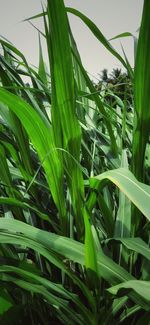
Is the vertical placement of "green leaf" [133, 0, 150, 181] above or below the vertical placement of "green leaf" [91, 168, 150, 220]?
above

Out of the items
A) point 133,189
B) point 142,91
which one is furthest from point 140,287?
point 142,91

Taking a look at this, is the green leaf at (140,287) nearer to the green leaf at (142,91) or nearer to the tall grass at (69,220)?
the tall grass at (69,220)

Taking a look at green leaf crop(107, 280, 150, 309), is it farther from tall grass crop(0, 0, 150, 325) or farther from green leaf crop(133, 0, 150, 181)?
green leaf crop(133, 0, 150, 181)

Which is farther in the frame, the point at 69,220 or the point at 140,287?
the point at 69,220

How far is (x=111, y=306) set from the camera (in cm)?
37

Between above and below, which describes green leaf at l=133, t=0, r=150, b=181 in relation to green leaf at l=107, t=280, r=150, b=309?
above

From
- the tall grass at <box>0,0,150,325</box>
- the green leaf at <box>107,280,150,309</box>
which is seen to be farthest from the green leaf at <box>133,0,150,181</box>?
the green leaf at <box>107,280,150,309</box>

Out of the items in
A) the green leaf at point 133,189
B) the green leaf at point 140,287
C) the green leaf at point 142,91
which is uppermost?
the green leaf at point 142,91

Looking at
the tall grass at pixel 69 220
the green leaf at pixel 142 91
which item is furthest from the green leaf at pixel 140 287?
the green leaf at pixel 142 91

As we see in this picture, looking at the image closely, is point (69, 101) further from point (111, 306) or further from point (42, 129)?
point (111, 306)

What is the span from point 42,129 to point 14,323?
0.26 meters

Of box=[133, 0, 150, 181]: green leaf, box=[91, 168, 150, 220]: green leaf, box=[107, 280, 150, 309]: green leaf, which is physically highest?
box=[133, 0, 150, 181]: green leaf

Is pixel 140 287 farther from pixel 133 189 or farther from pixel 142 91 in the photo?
pixel 142 91

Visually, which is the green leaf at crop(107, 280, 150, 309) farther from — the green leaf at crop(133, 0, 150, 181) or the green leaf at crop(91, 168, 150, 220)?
the green leaf at crop(133, 0, 150, 181)
